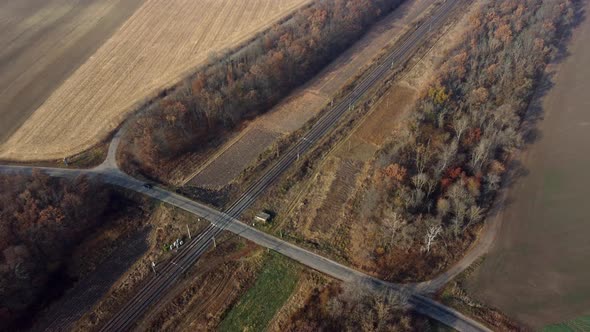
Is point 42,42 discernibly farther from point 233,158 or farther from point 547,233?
point 547,233

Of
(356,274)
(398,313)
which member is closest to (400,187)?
(356,274)

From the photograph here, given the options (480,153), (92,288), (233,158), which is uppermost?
(480,153)

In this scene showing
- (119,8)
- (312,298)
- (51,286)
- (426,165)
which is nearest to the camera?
(312,298)

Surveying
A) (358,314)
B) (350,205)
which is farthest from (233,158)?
(358,314)

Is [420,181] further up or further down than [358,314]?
further up

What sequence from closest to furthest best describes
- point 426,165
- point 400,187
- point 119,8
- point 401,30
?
point 400,187, point 426,165, point 401,30, point 119,8

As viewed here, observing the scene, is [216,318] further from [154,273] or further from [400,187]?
[400,187]

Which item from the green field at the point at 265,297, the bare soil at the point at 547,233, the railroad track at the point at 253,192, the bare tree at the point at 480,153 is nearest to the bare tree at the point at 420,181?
the bare tree at the point at 480,153

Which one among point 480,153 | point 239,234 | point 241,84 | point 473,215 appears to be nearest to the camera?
point 473,215
